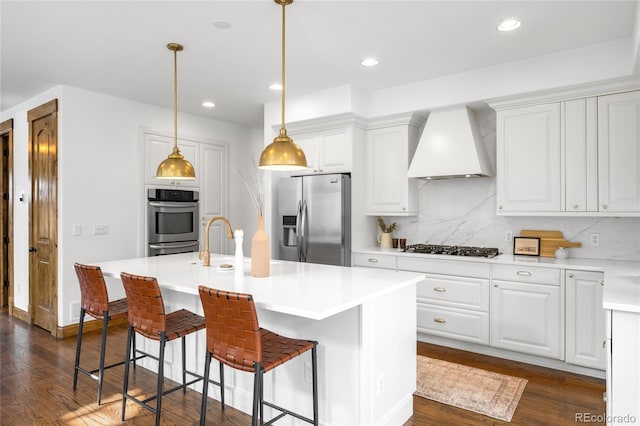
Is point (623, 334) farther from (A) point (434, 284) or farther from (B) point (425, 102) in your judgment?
(B) point (425, 102)

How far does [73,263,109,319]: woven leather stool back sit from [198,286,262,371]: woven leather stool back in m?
1.09

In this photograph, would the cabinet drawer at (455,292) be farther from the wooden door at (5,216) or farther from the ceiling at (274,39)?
the wooden door at (5,216)

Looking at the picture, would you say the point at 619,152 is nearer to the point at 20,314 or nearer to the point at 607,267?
the point at 607,267

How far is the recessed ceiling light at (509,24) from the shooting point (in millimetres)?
2758

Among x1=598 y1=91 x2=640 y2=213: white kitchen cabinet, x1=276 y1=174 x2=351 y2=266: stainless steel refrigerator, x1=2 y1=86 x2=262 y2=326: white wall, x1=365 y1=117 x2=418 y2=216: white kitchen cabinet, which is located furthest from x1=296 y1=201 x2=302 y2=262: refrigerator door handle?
x1=598 y1=91 x2=640 y2=213: white kitchen cabinet

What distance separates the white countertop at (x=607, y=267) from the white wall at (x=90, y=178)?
275 cm

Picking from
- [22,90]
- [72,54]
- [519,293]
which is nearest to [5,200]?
[22,90]

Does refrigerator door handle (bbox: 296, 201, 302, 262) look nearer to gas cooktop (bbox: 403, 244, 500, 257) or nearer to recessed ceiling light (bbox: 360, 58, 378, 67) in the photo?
gas cooktop (bbox: 403, 244, 500, 257)

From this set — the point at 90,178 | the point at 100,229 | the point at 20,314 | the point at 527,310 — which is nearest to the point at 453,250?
the point at 527,310

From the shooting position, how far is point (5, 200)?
5.39 metres

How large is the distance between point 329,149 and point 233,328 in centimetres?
294

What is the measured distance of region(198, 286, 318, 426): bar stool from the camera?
175 cm

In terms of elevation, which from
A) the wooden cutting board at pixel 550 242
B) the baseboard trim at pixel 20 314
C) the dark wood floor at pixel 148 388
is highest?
the wooden cutting board at pixel 550 242

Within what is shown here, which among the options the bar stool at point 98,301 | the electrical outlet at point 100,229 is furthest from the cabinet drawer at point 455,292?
the electrical outlet at point 100,229
